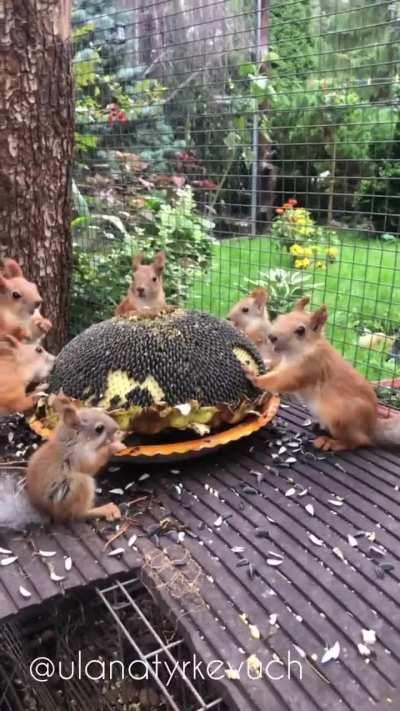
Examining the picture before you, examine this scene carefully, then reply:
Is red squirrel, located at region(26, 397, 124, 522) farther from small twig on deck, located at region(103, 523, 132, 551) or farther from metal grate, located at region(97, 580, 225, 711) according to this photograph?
metal grate, located at region(97, 580, 225, 711)

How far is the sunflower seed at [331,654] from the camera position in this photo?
1.76 meters

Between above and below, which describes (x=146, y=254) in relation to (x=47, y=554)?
above

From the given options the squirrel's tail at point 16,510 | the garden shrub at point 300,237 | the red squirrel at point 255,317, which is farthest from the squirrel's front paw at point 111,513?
the garden shrub at point 300,237

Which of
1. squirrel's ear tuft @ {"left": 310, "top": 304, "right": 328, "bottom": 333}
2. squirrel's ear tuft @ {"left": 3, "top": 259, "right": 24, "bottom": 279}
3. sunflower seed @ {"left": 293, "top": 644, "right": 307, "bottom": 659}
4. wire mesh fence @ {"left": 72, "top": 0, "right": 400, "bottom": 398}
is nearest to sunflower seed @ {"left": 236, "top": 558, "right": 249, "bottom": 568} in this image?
sunflower seed @ {"left": 293, "top": 644, "right": 307, "bottom": 659}

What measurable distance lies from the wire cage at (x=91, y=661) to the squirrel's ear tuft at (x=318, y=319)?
1.56 m

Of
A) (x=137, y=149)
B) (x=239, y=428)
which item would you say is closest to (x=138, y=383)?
(x=239, y=428)

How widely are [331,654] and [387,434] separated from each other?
4.89 ft

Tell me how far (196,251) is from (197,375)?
2931 millimetres

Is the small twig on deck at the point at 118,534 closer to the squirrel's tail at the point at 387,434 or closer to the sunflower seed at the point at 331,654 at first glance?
the sunflower seed at the point at 331,654

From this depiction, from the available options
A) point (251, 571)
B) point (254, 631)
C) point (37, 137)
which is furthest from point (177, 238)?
point (254, 631)

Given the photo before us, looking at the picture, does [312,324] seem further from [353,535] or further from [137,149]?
[137,149]

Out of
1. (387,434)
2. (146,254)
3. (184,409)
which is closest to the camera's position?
(184,409)

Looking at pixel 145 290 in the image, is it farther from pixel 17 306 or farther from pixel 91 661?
pixel 91 661

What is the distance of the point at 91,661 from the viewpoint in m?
2.33
